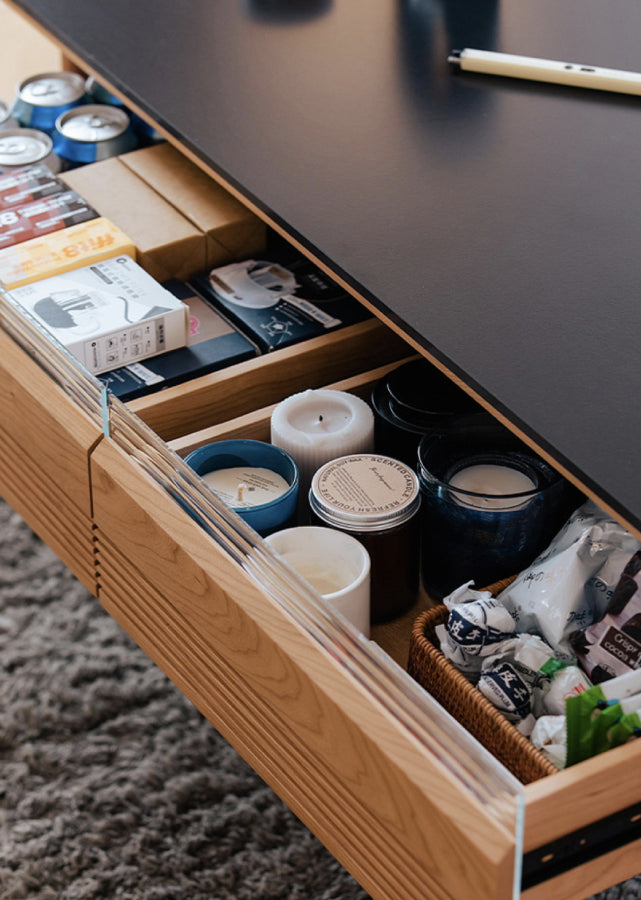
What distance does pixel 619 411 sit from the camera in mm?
763

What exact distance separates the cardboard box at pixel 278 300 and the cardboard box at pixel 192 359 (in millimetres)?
20

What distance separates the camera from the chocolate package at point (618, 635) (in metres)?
0.75

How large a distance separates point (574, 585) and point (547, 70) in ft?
2.09

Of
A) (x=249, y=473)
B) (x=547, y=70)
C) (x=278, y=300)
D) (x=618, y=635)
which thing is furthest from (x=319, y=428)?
(x=547, y=70)

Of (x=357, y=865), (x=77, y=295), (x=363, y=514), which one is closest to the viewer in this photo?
(x=357, y=865)

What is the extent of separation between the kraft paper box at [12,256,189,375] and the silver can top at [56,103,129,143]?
33cm

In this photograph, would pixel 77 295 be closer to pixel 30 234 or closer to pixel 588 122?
pixel 30 234

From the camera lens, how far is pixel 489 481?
91 cm

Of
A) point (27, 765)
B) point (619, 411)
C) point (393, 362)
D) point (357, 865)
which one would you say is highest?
point (619, 411)

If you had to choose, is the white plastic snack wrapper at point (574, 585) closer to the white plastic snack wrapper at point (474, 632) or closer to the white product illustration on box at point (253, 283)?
the white plastic snack wrapper at point (474, 632)

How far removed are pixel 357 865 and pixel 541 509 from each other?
0.29 meters

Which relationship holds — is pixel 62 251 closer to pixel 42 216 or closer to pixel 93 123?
pixel 42 216

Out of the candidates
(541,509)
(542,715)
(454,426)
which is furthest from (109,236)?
(542,715)

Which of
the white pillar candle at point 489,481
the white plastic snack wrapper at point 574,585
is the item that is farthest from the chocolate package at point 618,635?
the white pillar candle at point 489,481
